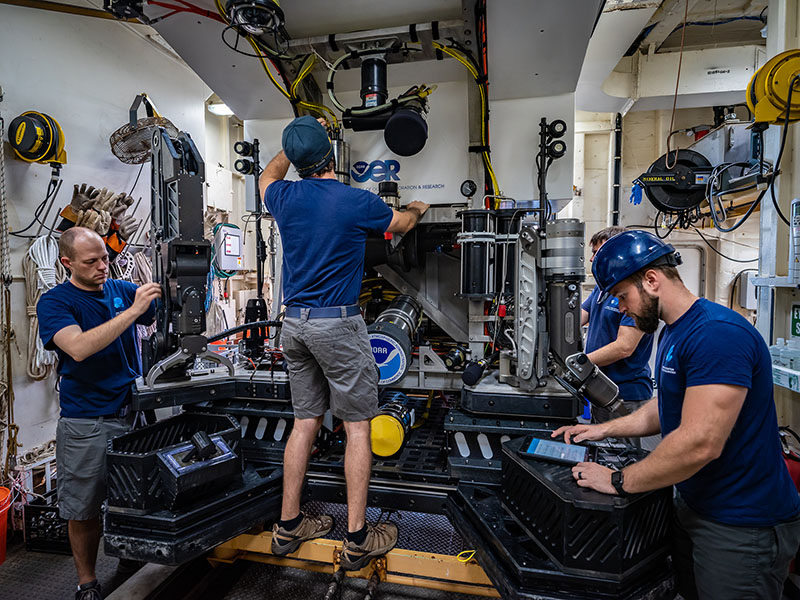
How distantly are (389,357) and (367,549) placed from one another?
0.97m

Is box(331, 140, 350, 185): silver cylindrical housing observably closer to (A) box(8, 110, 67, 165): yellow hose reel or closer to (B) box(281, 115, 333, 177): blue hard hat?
(B) box(281, 115, 333, 177): blue hard hat

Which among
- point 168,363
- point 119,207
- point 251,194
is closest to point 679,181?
point 251,194

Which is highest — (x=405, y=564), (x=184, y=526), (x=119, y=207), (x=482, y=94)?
(x=482, y=94)

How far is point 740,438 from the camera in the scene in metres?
1.35

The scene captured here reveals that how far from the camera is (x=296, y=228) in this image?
6.57ft

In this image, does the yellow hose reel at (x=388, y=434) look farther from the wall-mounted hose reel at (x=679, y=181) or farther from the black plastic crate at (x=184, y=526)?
the wall-mounted hose reel at (x=679, y=181)

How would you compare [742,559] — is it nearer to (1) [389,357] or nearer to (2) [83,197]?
(1) [389,357]

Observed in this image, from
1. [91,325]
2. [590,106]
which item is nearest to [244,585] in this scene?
[91,325]

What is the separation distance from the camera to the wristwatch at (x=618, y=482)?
139cm

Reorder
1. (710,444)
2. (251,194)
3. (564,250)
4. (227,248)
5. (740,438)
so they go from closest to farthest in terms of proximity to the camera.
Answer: (710,444) → (740,438) → (564,250) → (251,194) → (227,248)

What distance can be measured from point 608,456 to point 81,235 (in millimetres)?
2547

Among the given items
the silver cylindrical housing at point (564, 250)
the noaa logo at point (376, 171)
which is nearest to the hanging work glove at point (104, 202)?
the noaa logo at point (376, 171)

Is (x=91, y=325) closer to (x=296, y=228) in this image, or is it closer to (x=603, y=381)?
(x=296, y=228)

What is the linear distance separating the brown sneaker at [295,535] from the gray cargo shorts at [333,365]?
1.62 feet
